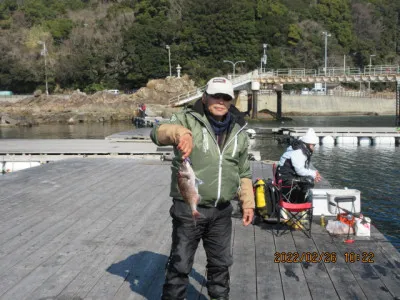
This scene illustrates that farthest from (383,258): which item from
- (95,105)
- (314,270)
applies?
(95,105)

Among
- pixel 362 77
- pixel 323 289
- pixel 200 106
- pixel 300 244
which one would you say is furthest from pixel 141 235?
pixel 362 77

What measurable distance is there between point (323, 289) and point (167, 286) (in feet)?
6.57

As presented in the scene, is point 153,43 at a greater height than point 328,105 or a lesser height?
greater

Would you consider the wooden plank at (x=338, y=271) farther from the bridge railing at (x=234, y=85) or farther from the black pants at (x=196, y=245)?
the bridge railing at (x=234, y=85)

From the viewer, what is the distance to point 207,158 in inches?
139

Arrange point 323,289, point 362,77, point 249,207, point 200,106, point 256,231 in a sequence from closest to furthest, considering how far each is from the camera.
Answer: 1. point 200,106
2. point 249,207
3. point 323,289
4. point 256,231
5. point 362,77

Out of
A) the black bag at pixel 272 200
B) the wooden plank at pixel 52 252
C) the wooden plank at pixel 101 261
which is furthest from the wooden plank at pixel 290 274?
the wooden plank at pixel 52 252

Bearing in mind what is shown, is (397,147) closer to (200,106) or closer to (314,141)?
(314,141)

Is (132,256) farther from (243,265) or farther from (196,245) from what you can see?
(196,245)

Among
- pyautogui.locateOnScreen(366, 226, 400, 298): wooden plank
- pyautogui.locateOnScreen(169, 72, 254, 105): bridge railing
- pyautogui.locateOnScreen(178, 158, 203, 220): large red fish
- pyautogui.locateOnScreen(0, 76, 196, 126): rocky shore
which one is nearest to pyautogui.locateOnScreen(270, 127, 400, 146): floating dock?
pyautogui.locateOnScreen(366, 226, 400, 298): wooden plank

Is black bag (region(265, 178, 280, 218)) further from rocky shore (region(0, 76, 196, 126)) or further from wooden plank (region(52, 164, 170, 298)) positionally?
rocky shore (region(0, 76, 196, 126))

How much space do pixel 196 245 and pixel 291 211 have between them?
11.4 ft

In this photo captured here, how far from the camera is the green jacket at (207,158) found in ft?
11.6

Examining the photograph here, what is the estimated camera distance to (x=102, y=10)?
9775 cm
